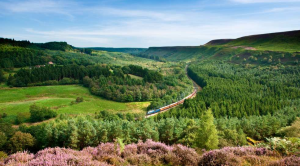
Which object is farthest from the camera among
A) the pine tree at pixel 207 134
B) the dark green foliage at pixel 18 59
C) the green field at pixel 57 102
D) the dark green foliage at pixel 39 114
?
the dark green foliage at pixel 18 59

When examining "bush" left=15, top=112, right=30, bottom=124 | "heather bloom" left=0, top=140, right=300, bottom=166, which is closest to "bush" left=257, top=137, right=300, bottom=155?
"heather bloom" left=0, top=140, right=300, bottom=166

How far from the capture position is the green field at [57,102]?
8107 centimetres

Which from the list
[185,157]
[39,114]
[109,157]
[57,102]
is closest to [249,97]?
[185,157]

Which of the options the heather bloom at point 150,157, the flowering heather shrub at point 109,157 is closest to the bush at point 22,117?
the flowering heather shrub at point 109,157

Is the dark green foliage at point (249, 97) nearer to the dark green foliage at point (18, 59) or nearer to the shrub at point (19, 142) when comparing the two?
the shrub at point (19, 142)

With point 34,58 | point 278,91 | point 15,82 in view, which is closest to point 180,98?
point 278,91

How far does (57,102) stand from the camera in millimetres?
92062

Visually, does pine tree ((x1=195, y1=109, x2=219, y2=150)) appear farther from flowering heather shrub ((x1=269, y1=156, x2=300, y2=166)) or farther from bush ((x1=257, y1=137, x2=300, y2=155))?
flowering heather shrub ((x1=269, y1=156, x2=300, y2=166))

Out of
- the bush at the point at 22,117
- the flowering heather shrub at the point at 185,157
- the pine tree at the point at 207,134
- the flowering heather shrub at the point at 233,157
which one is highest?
the flowering heather shrub at the point at 233,157

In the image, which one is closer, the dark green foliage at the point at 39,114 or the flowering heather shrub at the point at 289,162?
the flowering heather shrub at the point at 289,162

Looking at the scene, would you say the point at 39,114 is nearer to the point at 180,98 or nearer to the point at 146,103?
the point at 146,103

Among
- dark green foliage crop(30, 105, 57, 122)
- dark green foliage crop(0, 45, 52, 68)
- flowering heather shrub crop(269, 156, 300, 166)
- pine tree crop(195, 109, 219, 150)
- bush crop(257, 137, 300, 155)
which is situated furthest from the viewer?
dark green foliage crop(0, 45, 52, 68)

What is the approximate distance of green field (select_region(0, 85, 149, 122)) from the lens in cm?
8107

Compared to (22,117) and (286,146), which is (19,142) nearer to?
(22,117)
